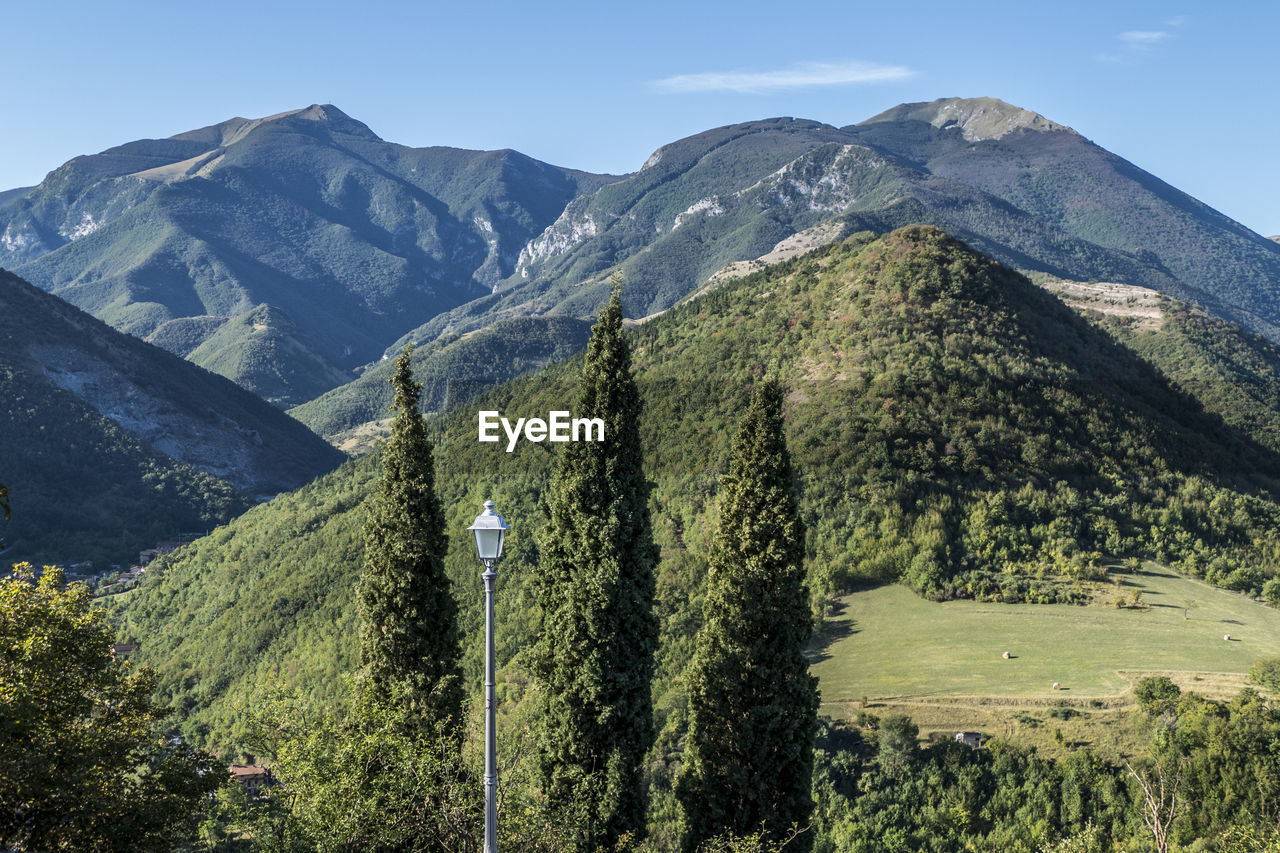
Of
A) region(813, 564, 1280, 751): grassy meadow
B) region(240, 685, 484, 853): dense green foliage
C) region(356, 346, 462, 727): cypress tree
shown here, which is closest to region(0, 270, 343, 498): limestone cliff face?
region(813, 564, 1280, 751): grassy meadow

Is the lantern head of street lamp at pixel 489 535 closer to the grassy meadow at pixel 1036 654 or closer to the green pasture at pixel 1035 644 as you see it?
the grassy meadow at pixel 1036 654

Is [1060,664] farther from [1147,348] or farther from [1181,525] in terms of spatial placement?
[1147,348]

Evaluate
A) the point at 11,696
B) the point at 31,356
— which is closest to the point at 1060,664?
the point at 11,696

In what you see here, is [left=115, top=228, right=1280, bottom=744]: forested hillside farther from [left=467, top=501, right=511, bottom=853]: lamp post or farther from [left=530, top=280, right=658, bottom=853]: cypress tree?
[left=467, top=501, right=511, bottom=853]: lamp post

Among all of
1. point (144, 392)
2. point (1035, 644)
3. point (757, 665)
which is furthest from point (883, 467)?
point (144, 392)

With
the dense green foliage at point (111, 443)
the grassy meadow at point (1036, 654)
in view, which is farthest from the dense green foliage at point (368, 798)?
the dense green foliage at point (111, 443)

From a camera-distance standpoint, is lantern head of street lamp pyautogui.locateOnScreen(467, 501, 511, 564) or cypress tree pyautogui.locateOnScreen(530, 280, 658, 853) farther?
cypress tree pyautogui.locateOnScreen(530, 280, 658, 853)

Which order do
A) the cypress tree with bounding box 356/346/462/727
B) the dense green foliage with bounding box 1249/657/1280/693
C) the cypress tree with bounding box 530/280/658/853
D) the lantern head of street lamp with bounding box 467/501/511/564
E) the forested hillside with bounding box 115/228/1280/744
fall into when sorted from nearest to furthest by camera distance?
the lantern head of street lamp with bounding box 467/501/511/564
the cypress tree with bounding box 530/280/658/853
the cypress tree with bounding box 356/346/462/727
the dense green foliage with bounding box 1249/657/1280/693
the forested hillside with bounding box 115/228/1280/744
